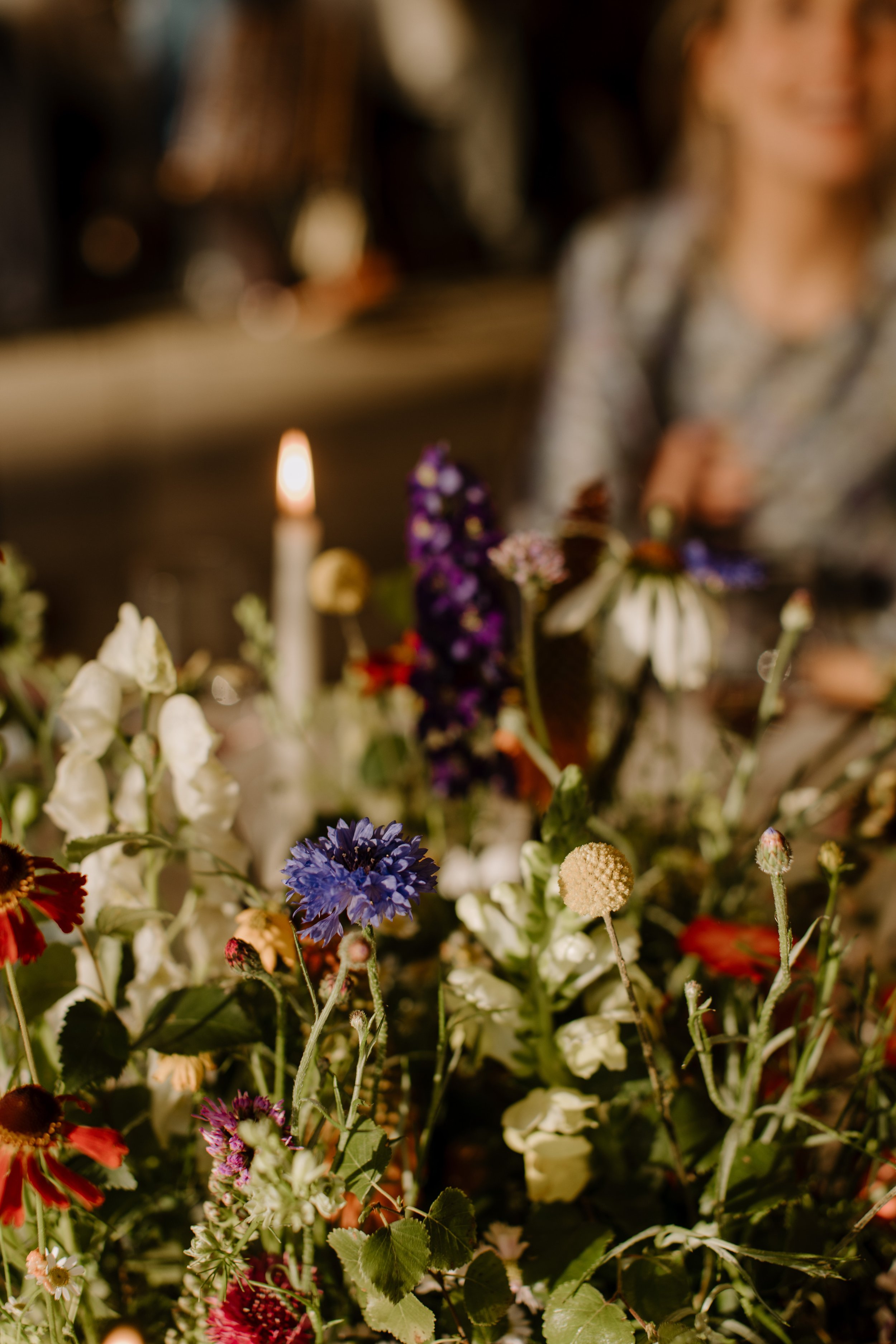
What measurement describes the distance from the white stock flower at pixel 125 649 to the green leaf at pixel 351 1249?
0.14 meters

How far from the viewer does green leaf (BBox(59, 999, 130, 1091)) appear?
229 millimetres

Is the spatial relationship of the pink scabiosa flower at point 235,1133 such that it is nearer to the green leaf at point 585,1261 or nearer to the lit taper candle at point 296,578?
the green leaf at point 585,1261

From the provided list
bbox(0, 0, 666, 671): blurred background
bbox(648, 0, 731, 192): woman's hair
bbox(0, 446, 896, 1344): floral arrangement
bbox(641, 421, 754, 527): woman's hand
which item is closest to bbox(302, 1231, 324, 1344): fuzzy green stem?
bbox(0, 446, 896, 1344): floral arrangement

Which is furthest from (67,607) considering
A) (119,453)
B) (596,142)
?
(596,142)

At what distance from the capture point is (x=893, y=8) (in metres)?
0.83

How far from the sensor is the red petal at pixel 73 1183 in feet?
0.67

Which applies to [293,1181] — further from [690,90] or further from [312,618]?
[690,90]

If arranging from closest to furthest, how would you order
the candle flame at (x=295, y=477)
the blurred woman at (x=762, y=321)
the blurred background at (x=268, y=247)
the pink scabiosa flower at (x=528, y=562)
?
the pink scabiosa flower at (x=528, y=562) → the candle flame at (x=295, y=477) → the blurred woman at (x=762, y=321) → the blurred background at (x=268, y=247)

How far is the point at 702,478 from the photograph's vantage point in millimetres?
901

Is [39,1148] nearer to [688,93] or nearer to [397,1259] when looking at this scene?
[397,1259]

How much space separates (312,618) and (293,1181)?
13.9 inches

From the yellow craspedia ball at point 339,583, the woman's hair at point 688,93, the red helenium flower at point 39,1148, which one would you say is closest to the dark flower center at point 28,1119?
the red helenium flower at point 39,1148

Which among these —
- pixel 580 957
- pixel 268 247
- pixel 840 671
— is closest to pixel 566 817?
pixel 580 957

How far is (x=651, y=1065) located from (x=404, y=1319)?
70 mm
